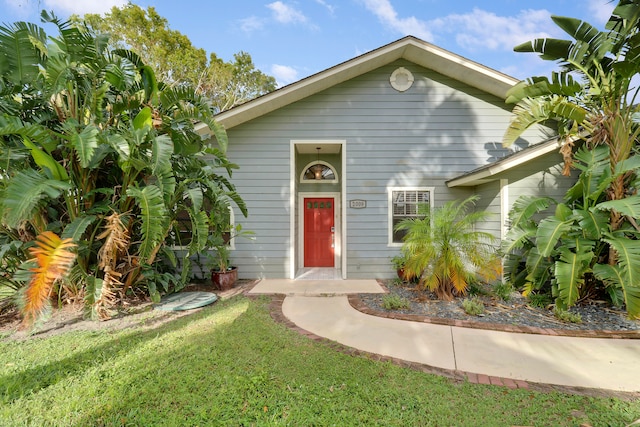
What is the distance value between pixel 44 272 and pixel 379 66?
6.60m

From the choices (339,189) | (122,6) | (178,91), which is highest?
(122,6)

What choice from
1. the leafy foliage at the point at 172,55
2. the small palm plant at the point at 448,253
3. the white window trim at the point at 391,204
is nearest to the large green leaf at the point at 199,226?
the small palm plant at the point at 448,253

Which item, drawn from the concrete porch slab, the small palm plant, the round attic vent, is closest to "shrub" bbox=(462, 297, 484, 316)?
the small palm plant

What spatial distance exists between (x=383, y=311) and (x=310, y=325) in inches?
47.1

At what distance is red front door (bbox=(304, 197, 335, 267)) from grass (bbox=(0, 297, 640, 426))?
4093 mm

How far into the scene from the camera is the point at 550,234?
3.77 meters

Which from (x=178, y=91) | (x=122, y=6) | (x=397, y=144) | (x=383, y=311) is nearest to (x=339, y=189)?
(x=397, y=144)

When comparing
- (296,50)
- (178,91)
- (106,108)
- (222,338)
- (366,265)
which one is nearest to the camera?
(222,338)

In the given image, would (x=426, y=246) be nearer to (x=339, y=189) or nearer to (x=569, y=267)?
(x=569, y=267)

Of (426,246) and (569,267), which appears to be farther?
(426,246)

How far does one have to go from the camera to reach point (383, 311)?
13.5ft

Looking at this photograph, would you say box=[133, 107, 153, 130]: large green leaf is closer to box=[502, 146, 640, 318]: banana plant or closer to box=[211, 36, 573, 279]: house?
box=[211, 36, 573, 279]: house

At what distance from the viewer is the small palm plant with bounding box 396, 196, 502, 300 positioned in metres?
4.36

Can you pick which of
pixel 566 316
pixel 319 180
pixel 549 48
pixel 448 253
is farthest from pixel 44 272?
pixel 549 48
